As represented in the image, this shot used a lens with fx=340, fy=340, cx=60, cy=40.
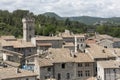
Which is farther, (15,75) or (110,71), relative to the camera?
(110,71)

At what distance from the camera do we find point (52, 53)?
69.9 m

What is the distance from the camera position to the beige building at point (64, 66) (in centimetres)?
6481

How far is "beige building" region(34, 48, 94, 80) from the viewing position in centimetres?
6481

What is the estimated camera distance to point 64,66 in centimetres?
6762

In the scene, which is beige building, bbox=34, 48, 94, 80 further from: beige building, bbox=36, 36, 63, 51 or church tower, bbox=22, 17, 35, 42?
church tower, bbox=22, 17, 35, 42

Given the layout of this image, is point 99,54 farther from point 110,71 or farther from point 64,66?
point 64,66

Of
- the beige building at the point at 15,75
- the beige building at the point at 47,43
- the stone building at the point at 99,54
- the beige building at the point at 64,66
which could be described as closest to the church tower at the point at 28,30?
the beige building at the point at 47,43

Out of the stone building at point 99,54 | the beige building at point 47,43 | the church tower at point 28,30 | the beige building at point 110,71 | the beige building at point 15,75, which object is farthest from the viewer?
the church tower at point 28,30

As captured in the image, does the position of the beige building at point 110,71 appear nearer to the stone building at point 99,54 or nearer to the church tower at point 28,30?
the stone building at point 99,54

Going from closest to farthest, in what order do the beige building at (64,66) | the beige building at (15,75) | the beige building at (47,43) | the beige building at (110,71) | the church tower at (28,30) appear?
the beige building at (15,75)
the beige building at (110,71)
the beige building at (64,66)
the beige building at (47,43)
the church tower at (28,30)

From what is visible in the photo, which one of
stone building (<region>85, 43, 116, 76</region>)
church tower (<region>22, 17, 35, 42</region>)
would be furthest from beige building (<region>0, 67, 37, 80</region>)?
church tower (<region>22, 17, 35, 42</region>)

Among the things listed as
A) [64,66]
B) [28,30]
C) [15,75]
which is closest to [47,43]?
[28,30]

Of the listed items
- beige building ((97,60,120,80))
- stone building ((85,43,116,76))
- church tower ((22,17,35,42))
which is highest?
church tower ((22,17,35,42))

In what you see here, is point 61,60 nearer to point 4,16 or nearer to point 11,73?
point 11,73
